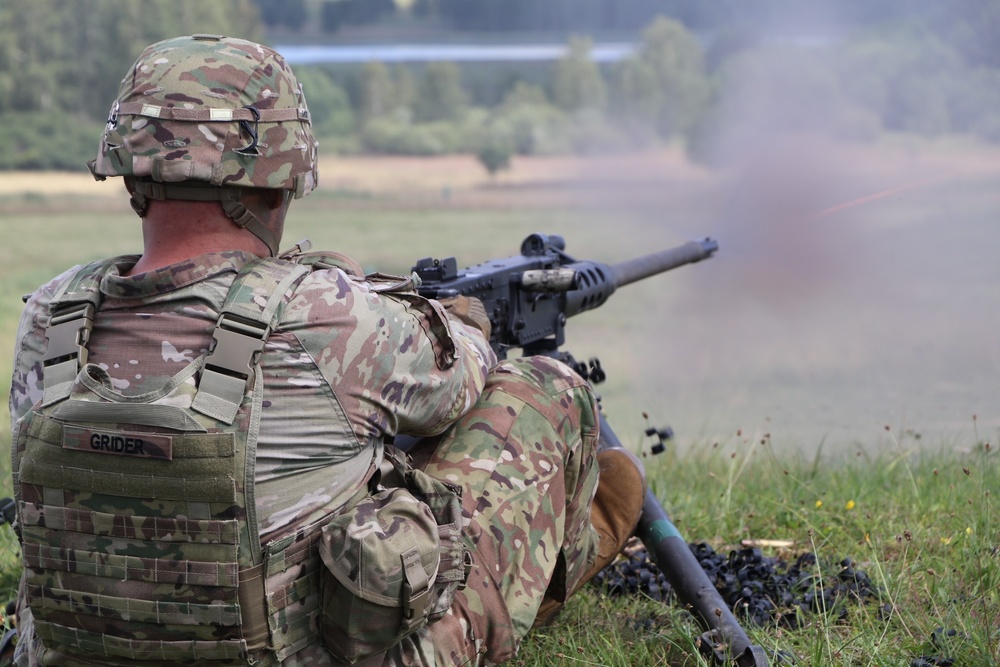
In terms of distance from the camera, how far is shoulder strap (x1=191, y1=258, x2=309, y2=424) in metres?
2.04

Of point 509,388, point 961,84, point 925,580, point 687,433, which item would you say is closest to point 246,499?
point 509,388

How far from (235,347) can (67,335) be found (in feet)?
1.15

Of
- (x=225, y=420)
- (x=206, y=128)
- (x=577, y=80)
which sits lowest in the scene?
(x=577, y=80)

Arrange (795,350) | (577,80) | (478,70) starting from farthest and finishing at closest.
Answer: (478,70)
(577,80)
(795,350)

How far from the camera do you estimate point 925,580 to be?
10.5ft

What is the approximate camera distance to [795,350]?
7582mm

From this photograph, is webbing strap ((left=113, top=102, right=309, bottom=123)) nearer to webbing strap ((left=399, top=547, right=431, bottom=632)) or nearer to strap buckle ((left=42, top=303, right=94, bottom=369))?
strap buckle ((left=42, top=303, right=94, bottom=369))

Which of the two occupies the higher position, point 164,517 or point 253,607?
point 164,517

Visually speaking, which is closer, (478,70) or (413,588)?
(413,588)

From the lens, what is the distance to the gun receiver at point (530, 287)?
3307 mm

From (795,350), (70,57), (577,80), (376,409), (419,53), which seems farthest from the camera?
(419,53)

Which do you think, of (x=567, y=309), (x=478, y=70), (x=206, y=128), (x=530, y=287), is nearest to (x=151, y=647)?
(x=206, y=128)

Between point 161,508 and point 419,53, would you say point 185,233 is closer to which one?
point 161,508

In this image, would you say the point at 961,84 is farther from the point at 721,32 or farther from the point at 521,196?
the point at 521,196
